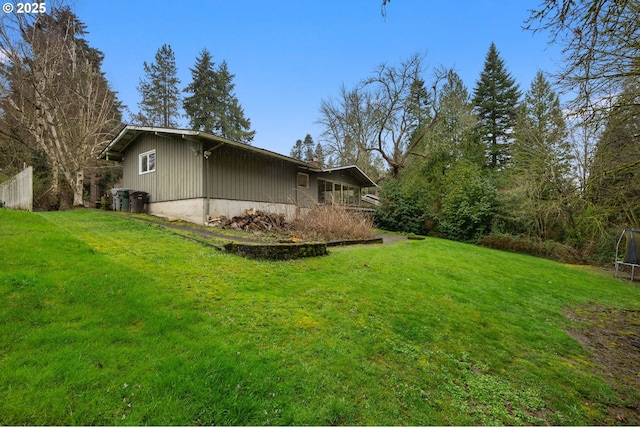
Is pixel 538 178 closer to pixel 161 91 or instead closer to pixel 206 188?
pixel 206 188

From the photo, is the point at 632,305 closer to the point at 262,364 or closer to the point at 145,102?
the point at 262,364

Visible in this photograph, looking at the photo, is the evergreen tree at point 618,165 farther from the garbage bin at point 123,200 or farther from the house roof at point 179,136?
the garbage bin at point 123,200

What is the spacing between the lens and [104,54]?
26828 mm

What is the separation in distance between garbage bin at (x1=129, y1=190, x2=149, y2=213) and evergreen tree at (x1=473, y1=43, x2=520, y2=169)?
94.9 feet

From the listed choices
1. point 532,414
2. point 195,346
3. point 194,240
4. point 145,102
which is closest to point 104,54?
point 145,102

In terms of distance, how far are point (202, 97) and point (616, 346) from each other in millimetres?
35058

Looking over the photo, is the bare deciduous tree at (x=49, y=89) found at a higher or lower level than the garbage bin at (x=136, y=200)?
higher

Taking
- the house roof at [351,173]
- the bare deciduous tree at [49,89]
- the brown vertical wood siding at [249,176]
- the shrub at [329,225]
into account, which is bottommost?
the shrub at [329,225]

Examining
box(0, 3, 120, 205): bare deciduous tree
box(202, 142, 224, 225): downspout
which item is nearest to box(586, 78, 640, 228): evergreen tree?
box(202, 142, 224, 225): downspout

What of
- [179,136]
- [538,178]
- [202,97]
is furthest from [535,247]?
[202,97]

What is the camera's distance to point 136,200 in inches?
541

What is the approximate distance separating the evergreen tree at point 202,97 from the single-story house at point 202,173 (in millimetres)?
15744

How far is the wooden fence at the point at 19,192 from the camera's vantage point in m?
11.1

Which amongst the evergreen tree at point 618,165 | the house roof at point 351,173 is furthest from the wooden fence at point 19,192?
the evergreen tree at point 618,165
